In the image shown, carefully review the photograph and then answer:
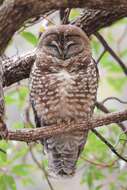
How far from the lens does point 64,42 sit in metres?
2.55

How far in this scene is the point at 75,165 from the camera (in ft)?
8.91

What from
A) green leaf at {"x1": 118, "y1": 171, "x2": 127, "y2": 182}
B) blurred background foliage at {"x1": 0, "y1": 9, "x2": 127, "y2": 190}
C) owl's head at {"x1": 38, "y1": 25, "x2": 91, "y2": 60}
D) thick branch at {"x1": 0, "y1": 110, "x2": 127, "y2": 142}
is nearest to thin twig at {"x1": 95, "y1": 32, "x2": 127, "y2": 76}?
blurred background foliage at {"x1": 0, "y1": 9, "x2": 127, "y2": 190}

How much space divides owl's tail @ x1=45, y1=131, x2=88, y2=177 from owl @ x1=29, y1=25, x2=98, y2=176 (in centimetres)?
13

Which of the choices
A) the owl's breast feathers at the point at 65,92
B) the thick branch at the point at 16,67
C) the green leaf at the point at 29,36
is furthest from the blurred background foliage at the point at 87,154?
the owl's breast feathers at the point at 65,92

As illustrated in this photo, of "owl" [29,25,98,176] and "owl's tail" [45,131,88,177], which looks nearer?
"owl" [29,25,98,176]

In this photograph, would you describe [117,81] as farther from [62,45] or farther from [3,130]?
[3,130]

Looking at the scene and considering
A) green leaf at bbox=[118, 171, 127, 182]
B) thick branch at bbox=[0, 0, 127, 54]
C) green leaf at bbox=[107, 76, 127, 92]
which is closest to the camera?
thick branch at bbox=[0, 0, 127, 54]

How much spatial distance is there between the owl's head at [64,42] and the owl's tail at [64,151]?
1.15 ft

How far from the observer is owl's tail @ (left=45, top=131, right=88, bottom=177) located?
2648mm


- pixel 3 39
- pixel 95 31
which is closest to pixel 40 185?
pixel 95 31

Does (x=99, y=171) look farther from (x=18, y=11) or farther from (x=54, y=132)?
(x=18, y=11)

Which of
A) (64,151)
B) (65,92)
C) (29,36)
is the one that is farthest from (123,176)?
(29,36)

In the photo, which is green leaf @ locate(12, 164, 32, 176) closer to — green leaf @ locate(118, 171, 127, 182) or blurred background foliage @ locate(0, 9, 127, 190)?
blurred background foliage @ locate(0, 9, 127, 190)

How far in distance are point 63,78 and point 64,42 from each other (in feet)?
0.64
